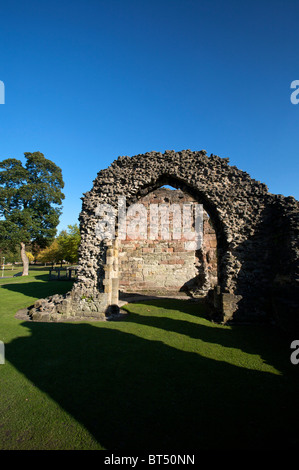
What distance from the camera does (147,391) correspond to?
10.5 feet

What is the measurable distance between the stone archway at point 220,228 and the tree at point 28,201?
17246mm

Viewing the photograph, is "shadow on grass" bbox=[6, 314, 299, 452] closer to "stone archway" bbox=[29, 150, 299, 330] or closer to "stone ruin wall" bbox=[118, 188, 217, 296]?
"stone archway" bbox=[29, 150, 299, 330]

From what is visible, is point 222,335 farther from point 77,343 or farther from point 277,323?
point 77,343

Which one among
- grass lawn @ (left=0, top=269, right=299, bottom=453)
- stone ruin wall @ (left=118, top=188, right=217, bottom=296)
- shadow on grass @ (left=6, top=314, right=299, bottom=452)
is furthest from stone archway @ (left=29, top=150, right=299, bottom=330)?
stone ruin wall @ (left=118, top=188, right=217, bottom=296)

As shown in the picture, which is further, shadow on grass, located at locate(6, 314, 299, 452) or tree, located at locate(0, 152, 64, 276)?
tree, located at locate(0, 152, 64, 276)

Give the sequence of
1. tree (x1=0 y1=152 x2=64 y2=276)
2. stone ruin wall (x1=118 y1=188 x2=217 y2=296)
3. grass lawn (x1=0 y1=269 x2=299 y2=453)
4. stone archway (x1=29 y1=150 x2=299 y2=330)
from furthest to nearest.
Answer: tree (x1=0 y1=152 x2=64 y2=276) < stone ruin wall (x1=118 y1=188 x2=217 y2=296) < stone archway (x1=29 y1=150 x2=299 y2=330) < grass lawn (x1=0 y1=269 x2=299 y2=453)

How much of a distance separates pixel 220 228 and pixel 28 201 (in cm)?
2186

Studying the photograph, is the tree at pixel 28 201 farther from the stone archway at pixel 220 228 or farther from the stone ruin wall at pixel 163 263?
the stone archway at pixel 220 228

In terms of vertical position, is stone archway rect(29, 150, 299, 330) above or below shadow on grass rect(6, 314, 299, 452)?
above

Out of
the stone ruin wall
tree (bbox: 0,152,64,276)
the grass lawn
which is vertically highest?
tree (bbox: 0,152,64,276)

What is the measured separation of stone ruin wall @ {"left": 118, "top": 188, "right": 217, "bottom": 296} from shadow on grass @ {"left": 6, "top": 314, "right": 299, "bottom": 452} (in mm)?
10014

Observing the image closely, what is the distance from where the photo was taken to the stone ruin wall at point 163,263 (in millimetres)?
15094

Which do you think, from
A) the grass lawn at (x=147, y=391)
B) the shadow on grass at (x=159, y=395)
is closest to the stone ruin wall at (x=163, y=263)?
the grass lawn at (x=147, y=391)

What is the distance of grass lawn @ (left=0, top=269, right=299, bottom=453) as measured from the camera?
2354mm
